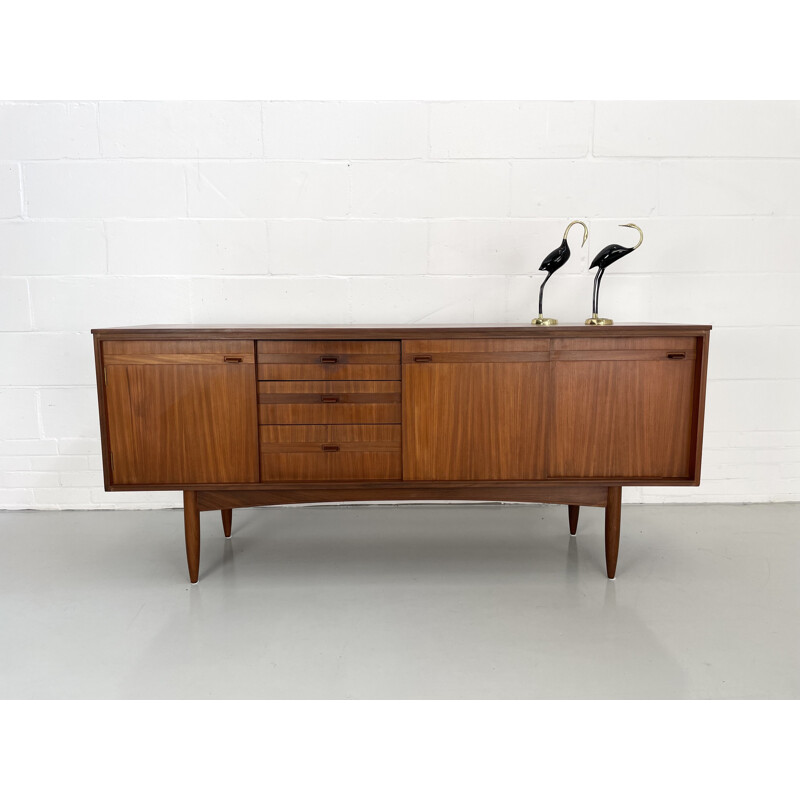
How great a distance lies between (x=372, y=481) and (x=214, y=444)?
22.6 inches

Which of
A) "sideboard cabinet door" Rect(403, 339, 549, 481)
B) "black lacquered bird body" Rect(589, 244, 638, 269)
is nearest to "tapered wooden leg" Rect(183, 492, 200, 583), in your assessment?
"sideboard cabinet door" Rect(403, 339, 549, 481)

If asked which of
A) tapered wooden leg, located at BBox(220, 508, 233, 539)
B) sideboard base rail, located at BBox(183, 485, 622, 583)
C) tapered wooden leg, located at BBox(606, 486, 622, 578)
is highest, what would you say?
sideboard base rail, located at BBox(183, 485, 622, 583)

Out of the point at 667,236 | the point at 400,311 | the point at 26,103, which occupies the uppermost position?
the point at 26,103

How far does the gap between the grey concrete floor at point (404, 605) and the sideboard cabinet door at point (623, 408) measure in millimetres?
453

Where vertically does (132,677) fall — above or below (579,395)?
below

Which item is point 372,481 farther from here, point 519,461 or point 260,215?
point 260,215

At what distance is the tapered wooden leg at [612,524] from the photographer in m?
2.36

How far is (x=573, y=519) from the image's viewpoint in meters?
2.84

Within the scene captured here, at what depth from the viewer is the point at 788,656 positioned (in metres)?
1.88

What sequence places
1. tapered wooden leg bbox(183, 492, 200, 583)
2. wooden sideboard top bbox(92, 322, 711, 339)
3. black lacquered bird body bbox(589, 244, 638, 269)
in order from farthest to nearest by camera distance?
black lacquered bird body bbox(589, 244, 638, 269) → tapered wooden leg bbox(183, 492, 200, 583) → wooden sideboard top bbox(92, 322, 711, 339)

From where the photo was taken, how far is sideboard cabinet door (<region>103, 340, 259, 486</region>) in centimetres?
221

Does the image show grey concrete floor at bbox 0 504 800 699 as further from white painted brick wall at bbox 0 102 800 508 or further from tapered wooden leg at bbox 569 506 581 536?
white painted brick wall at bbox 0 102 800 508

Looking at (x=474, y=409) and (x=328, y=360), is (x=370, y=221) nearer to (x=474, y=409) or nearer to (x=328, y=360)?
(x=328, y=360)

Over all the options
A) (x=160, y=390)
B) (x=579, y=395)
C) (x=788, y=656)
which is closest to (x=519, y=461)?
(x=579, y=395)
